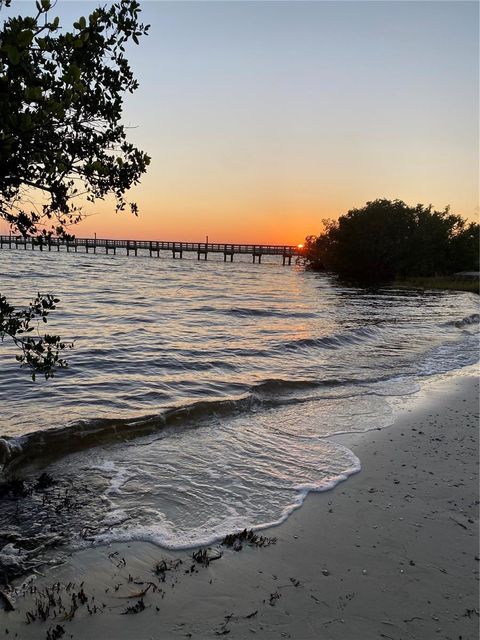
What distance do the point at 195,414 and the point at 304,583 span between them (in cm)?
502

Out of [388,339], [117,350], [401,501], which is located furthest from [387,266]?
[401,501]

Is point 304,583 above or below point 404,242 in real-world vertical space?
below

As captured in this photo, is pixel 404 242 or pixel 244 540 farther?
pixel 404 242

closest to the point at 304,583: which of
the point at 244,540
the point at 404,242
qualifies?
the point at 244,540

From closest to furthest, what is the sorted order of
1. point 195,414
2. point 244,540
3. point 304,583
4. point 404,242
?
point 304,583
point 244,540
point 195,414
point 404,242

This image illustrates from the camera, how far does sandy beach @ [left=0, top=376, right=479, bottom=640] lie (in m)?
3.10

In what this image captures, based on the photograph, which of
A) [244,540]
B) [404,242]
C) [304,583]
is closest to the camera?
[304,583]

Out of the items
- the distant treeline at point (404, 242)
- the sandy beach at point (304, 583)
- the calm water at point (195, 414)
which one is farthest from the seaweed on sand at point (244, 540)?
the distant treeline at point (404, 242)

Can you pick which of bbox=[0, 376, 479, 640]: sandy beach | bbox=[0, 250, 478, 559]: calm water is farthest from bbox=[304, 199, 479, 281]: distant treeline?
bbox=[0, 376, 479, 640]: sandy beach

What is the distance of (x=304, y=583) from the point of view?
3.58 m

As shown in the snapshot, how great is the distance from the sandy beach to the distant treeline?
198 feet

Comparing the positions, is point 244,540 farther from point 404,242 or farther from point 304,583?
point 404,242

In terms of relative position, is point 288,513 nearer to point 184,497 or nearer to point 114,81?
point 184,497

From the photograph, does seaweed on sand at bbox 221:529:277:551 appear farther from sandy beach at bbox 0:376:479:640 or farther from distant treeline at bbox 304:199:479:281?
distant treeline at bbox 304:199:479:281
